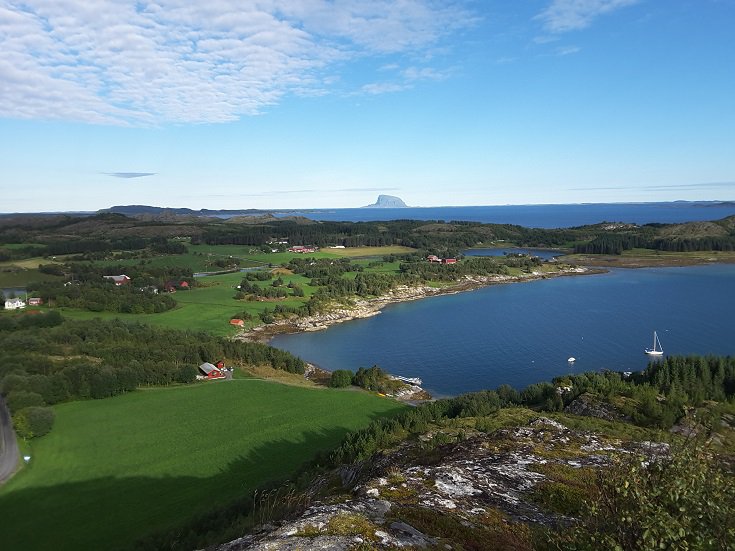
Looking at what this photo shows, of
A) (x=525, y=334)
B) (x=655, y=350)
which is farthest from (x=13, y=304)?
(x=655, y=350)

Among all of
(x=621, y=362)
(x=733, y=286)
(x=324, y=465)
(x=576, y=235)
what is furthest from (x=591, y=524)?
(x=576, y=235)

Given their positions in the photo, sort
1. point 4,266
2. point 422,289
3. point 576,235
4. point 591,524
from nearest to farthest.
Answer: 1. point 591,524
2. point 422,289
3. point 4,266
4. point 576,235

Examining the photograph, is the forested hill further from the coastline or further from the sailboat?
the sailboat

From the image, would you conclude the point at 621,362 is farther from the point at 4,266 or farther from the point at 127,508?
the point at 4,266

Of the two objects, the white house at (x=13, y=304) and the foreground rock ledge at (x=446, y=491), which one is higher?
the foreground rock ledge at (x=446, y=491)

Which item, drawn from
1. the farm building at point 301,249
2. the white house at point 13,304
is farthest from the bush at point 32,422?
the farm building at point 301,249

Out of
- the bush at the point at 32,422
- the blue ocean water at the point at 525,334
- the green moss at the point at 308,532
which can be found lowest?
the blue ocean water at the point at 525,334

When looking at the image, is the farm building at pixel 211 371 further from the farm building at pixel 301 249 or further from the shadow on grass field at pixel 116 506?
the farm building at pixel 301 249
